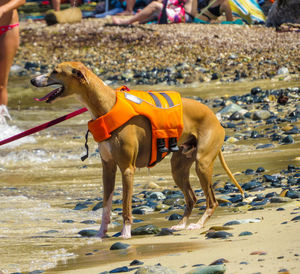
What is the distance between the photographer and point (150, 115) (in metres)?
5.64

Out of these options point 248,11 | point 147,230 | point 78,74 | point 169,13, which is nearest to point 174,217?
point 147,230

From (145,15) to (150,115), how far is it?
13.8 m

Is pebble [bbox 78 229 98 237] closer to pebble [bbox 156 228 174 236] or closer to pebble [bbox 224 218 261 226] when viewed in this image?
pebble [bbox 156 228 174 236]

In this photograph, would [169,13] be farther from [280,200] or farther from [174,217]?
[280,200]

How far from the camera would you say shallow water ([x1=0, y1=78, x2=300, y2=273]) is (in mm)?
5168

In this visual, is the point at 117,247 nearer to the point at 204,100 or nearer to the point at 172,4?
the point at 204,100

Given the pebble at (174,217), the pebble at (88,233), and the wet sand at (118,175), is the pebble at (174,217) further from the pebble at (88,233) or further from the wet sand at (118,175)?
the pebble at (88,233)

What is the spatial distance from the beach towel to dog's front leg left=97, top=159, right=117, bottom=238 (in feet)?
47.7

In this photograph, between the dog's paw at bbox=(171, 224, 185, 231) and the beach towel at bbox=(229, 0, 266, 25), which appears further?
the beach towel at bbox=(229, 0, 266, 25)

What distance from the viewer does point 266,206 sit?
A: 591 centimetres

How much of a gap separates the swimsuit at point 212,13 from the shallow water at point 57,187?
6767 millimetres

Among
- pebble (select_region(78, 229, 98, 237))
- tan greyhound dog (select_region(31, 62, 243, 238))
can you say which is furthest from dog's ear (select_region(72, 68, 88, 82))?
pebble (select_region(78, 229, 98, 237))

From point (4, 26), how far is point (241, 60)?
7602mm

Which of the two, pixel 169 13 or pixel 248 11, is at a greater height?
pixel 169 13
